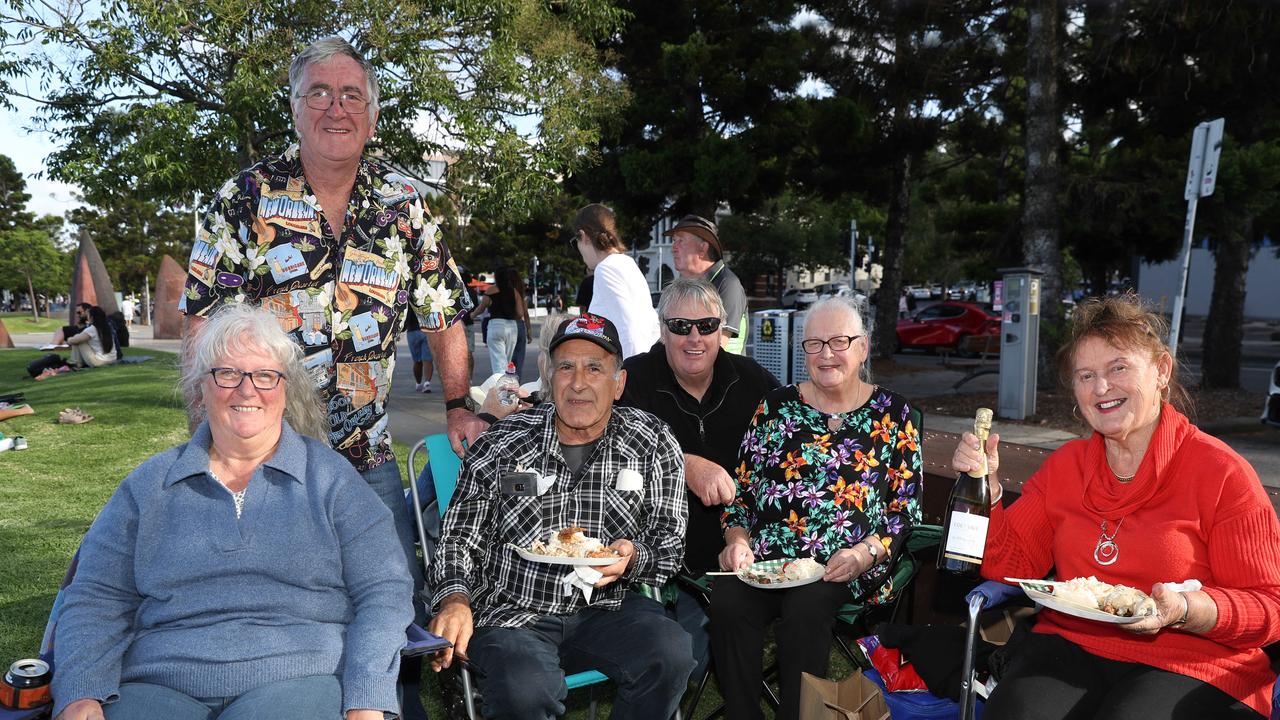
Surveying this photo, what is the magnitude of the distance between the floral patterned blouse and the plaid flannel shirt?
443 millimetres

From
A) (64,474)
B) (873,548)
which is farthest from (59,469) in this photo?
(873,548)

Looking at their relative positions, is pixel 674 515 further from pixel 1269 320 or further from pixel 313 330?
pixel 1269 320

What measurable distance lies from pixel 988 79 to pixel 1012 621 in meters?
14.6

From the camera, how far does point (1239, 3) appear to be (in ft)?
34.6

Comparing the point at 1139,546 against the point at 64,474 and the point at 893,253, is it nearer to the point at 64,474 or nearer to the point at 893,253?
the point at 64,474

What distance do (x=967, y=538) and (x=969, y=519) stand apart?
0.20 ft

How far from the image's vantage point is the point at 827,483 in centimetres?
332

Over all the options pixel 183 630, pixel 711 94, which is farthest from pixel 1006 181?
pixel 183 630

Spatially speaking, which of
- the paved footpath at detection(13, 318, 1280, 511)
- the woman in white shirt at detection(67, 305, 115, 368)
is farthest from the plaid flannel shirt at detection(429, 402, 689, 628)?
the woman in white shirt at detection(67, 305, 115, 368)

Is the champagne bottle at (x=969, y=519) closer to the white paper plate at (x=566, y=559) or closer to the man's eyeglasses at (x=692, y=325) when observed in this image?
the white paper plate at (x=566, y=559)

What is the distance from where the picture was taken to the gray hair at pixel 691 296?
12.2 ft

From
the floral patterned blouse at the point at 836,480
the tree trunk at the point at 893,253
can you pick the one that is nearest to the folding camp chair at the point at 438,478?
the floral patterned blouse at the point at 836,480

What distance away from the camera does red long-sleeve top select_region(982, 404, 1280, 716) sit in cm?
231

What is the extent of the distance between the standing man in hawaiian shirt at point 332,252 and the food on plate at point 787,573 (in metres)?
1.07
